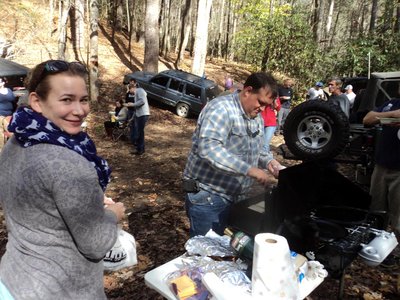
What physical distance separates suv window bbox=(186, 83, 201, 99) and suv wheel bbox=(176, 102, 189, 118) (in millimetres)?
537

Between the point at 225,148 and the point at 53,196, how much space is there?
5.12ft

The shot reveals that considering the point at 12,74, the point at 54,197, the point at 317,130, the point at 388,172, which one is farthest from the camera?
the point at 12,74

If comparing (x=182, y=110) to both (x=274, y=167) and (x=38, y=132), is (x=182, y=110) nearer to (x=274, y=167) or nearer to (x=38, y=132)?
(x=274, y=167)

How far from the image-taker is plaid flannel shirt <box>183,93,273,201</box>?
2.65 m

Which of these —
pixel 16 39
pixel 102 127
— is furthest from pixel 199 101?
pixel 16 39

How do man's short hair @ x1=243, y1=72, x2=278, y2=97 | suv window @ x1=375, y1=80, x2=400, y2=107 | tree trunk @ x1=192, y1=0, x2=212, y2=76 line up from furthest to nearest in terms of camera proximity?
tree trunk @ x1=192, y1=0, x2=212, y2=76
suv window @ x1=375, y1=80, x2=400, y2=107
man's short hair @ x1=243, y1=72, x2=278, y2=97

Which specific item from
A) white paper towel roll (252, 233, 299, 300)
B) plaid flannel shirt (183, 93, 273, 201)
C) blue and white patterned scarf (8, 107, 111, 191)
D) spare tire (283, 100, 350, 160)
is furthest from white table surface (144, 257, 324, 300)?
spare tire (283, 100, 350, 160)

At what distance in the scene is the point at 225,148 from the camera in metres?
2.74

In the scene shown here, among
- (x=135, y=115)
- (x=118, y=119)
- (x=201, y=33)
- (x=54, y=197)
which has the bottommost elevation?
(x=118, y=119)

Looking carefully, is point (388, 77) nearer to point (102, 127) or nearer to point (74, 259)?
point (74, 259)

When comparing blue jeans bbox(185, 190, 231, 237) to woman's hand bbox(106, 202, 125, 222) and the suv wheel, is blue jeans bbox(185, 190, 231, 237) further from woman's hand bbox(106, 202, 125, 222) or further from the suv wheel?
the suv wheel

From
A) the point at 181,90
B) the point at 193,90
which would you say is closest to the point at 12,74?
the point at 181,90

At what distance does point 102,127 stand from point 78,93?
37.1 feet

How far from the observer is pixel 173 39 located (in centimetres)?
3528
